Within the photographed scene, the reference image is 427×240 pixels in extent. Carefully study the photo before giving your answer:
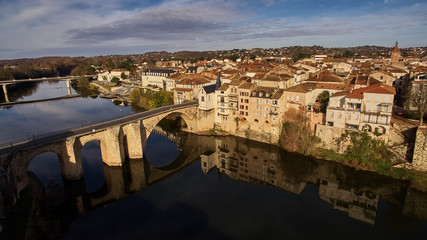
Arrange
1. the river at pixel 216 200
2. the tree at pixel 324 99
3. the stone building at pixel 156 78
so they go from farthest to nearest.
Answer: the stone building at pixel 156 78 → the tree at pixel 324 99 → the river at pixel 216 200

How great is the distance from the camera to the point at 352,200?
26891mm

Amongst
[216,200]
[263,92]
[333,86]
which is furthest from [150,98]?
[216,200]

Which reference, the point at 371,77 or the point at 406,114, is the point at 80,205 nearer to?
the point at 406,114

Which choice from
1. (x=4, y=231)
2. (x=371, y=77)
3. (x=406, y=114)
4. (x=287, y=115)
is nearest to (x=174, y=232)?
(x=4, y=231)

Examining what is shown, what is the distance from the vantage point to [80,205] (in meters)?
25.7

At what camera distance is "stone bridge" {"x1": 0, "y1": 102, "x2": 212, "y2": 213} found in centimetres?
2438

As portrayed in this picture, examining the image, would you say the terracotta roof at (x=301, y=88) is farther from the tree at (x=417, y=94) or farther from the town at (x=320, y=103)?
the tree at (x=417, y=94)

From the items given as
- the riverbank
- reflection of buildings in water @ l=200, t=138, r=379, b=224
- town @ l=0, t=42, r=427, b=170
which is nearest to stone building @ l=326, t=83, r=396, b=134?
town @ l=0, t=42, r=427, b=170

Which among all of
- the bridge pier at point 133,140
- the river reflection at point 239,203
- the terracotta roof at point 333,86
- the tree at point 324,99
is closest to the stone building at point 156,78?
the bridge pier at point 133,140

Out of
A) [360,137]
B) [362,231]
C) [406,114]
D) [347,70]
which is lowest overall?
[362,231]

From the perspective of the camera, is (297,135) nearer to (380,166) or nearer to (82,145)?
(380,166)

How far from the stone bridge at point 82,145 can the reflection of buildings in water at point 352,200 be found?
78.3ft

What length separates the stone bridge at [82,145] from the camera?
80.0ft

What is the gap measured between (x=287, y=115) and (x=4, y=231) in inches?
1373
